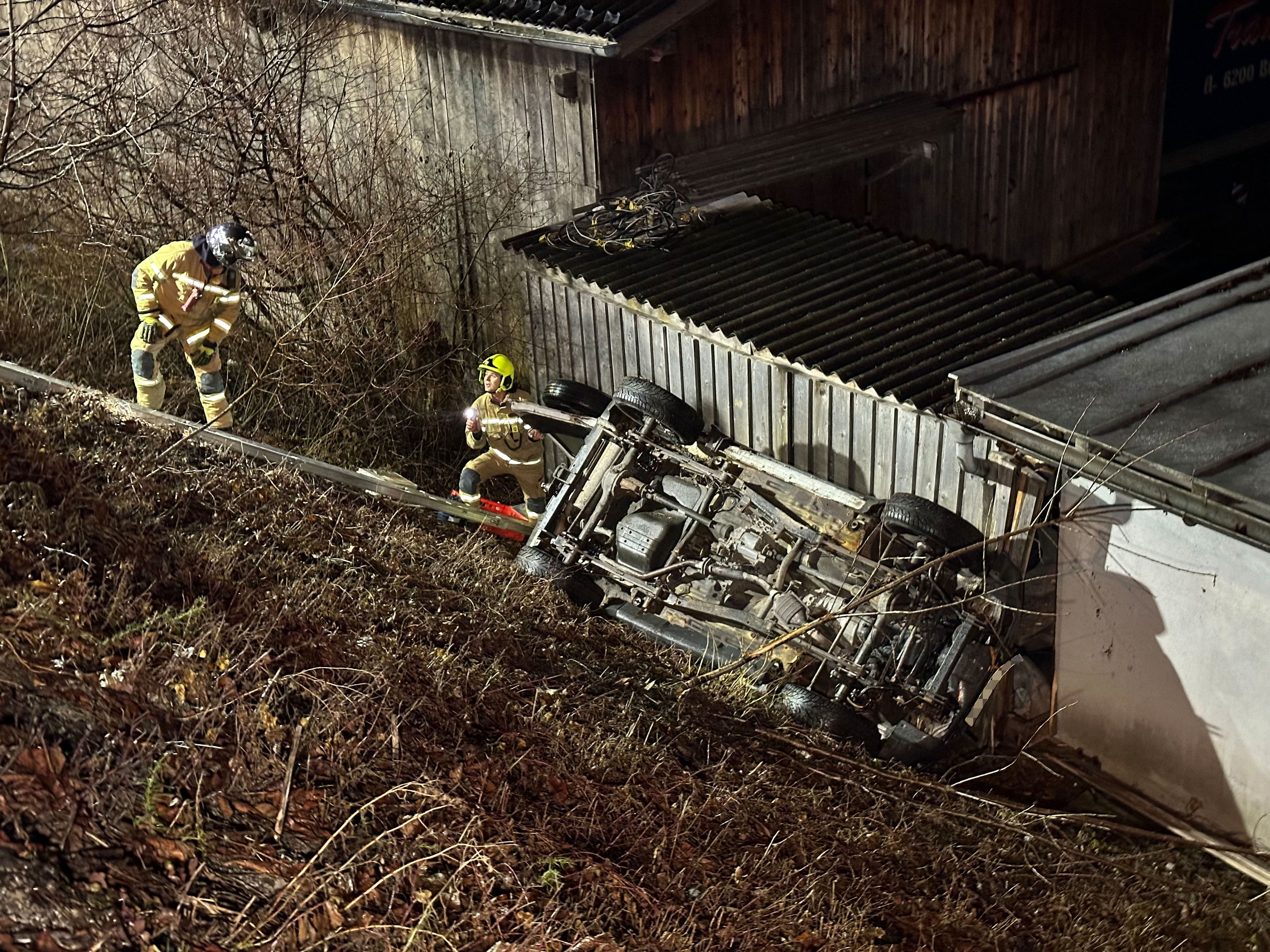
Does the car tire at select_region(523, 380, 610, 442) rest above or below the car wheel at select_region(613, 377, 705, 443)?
below

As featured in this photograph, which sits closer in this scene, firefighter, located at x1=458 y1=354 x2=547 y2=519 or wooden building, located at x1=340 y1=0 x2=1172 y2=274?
firefighter, located at x1=458 y1=354 x2=547 y2=519

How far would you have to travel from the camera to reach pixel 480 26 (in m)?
10.5

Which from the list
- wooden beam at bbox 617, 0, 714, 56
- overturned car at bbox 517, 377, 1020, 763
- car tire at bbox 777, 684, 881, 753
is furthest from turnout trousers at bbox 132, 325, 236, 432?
car tire at bbox 777, 684, 881, 753

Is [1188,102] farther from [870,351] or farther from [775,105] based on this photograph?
[870,351]

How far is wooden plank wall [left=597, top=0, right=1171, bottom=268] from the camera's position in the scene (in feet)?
36.9

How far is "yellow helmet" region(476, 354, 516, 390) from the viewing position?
31.6 ft

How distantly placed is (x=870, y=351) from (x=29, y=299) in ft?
26.3

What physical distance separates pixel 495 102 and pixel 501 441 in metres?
3.72

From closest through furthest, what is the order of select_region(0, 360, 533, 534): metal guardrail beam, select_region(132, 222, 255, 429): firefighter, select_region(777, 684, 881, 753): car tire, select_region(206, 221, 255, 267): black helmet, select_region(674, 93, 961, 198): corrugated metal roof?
select_region(777, 684, 881, 753): car tire < select_region(0, 360, 533, 534): metal guardrail beam < select_region(206, 221, 255, 267): black helmet < select_region(132, 222, 255, 429): firefighter < select_region(674, 93, 961, 198): corrugated metal roof

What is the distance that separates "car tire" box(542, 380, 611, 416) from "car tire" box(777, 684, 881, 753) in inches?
142

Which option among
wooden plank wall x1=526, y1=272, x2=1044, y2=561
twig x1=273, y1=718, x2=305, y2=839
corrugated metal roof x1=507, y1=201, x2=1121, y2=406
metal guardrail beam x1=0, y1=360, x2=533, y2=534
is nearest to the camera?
twig x1=273, y1=718, x2=305, y2=839

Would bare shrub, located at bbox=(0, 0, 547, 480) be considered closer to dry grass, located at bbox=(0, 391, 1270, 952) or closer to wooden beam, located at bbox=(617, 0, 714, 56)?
wooden beam, located at bbox=(617, 0, 714, 56)

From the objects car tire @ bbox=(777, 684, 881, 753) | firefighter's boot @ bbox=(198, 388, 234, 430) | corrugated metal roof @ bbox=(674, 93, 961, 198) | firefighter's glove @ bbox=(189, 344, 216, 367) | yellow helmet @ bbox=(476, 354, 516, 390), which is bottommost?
car tire @ bbox=(777, 684, 881, 753)

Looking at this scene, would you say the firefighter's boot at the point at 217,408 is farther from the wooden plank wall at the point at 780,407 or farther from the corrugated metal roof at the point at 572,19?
the corrugated metal roof at the point at 572,19
